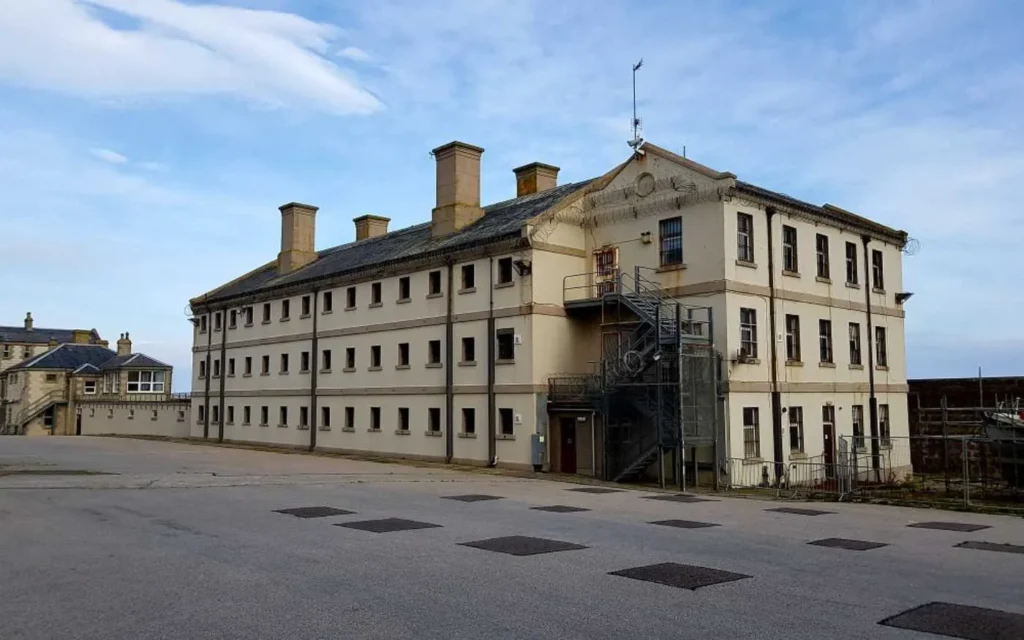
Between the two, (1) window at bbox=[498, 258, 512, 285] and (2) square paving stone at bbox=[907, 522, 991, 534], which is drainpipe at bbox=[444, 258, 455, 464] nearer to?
(1) window at bbox=[498, 258, 512, 285]

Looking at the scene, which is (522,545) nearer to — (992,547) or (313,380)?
(992,547)

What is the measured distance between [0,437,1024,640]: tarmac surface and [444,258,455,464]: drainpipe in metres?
12.5

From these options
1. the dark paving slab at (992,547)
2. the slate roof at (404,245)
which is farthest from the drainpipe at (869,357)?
the dark paving slab at (992,547)

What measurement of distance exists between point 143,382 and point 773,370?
2230 inches

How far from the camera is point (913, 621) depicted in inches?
328

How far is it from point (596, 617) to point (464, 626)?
4.39 feet

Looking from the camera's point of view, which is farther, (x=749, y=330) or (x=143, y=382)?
(x=143, y=382)

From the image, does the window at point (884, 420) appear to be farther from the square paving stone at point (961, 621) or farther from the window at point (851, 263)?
the square paving stone at point (961, 621)

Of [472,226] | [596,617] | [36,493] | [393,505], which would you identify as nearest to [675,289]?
[472,226]

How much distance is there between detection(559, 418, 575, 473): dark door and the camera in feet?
99.8

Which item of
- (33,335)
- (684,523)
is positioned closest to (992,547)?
(684,523)

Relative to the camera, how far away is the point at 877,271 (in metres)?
35.0

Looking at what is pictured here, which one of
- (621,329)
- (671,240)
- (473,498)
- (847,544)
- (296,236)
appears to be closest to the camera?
(847,544)

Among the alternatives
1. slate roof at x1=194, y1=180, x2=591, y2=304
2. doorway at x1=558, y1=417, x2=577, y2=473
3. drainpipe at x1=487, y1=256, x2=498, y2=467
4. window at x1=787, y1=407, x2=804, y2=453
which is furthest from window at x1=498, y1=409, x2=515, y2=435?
window at x1=787, y1=407, x2=804, y2=453
